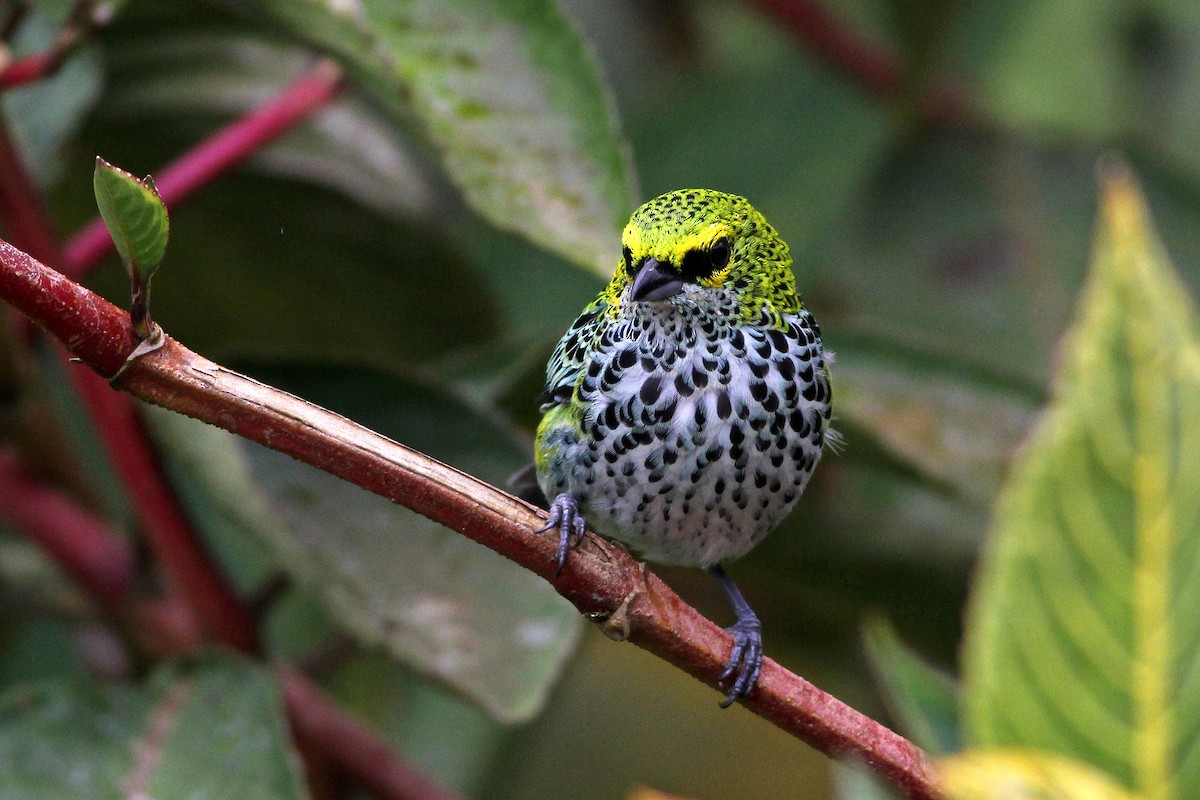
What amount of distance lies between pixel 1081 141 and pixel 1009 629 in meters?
3.26

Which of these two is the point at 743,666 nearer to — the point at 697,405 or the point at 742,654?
the point at 742,654

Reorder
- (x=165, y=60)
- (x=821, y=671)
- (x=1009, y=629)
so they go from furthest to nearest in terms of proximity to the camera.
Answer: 1. (x=821, y=671)
2. (x=165, y=60)
3. (x=1009, y=629)

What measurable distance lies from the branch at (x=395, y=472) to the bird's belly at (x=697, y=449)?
0.61 meters

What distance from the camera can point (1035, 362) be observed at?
346 cm

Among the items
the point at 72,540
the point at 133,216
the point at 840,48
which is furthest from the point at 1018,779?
the point at 840,48

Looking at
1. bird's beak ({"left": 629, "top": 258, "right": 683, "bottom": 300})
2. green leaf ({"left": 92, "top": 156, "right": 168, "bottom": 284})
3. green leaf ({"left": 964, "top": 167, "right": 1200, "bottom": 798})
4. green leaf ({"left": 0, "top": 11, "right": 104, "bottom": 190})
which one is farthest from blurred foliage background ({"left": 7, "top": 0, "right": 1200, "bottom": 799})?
green leaf ({"left": 964, "top": 167, "right": 1200, "bottom": 798})

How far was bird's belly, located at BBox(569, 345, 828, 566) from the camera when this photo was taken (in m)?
1.92

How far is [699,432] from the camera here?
1.91 metres

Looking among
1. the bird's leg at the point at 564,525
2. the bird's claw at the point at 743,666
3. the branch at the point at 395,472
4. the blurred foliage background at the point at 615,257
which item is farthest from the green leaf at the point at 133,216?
the blurred foliage background at the point at 615,257

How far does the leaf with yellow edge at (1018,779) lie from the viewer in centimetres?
69

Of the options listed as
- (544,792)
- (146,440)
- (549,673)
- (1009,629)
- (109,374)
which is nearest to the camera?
(1009,629)

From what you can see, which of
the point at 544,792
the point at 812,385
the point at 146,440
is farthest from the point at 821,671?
the point at 146,440

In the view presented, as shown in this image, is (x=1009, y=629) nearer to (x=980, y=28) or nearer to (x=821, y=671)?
(x=821, y=671)

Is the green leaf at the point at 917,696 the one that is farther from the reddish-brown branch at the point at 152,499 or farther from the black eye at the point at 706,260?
the reddish-brown branch at the point at 152,499
